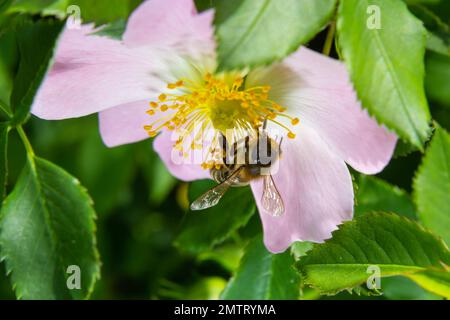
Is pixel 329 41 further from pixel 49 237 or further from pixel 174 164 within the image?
pixel 49 237

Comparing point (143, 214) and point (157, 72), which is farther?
point (143, 214)

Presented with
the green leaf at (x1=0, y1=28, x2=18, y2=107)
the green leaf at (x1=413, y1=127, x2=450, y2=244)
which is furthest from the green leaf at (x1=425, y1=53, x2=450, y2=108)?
the green leaf at (x1=0, y1=28, x2=18, y2=107)

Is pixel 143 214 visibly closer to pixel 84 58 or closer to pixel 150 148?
pixel 150 148

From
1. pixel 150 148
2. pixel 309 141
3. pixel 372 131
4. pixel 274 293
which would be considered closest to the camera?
pixel 372 131

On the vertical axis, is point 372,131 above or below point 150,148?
above

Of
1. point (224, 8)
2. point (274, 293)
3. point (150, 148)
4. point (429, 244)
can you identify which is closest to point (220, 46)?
point (224, 8)

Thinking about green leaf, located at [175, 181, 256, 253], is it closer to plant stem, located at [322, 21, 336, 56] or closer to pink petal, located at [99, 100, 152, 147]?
pink petal, located at [99, 100, 152, 147]
